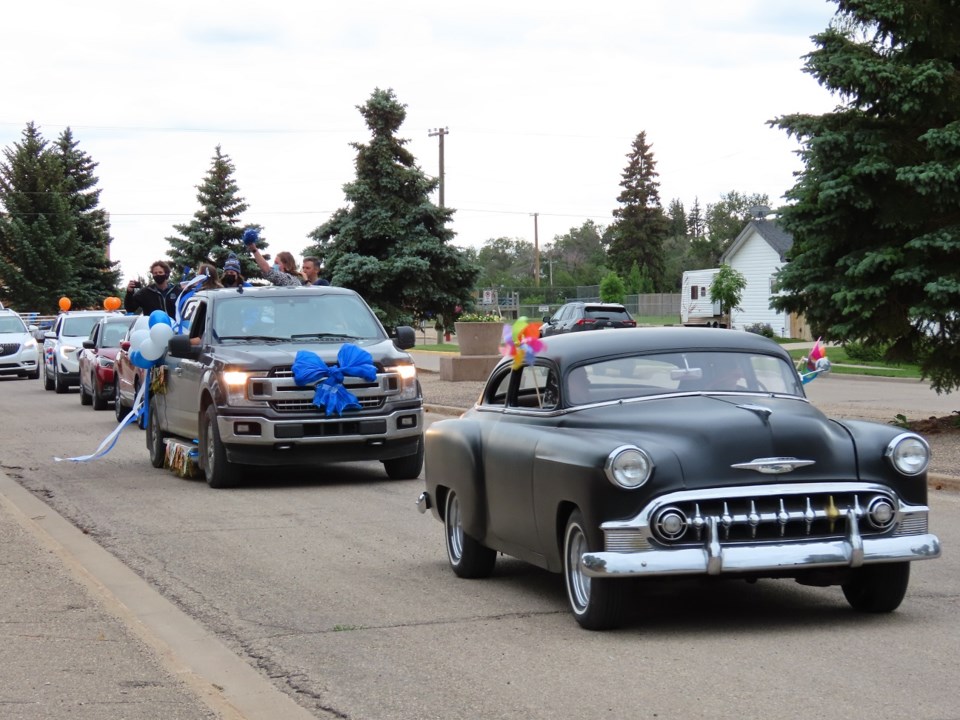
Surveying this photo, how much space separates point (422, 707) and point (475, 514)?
9.23 feet

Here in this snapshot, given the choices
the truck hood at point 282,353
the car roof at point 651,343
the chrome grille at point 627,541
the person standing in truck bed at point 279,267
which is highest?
the person standing in truck bed at point 279,267

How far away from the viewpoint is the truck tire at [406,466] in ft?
49.7

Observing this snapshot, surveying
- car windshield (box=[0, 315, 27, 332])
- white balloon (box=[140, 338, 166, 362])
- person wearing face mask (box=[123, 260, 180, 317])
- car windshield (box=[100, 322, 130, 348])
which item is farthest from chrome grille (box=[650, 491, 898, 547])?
car windshield (box=[0, 315, 27, 332])

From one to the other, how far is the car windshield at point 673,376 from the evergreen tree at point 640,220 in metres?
108

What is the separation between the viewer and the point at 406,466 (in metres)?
15.2

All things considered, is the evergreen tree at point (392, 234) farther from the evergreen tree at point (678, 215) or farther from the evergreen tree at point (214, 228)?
the evergreen tree at point (678, 215)

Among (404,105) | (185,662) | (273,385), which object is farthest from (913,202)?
(404,105)

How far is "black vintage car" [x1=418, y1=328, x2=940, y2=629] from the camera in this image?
693cm

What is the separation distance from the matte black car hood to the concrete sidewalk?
2.17 metres

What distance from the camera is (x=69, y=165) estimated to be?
3061 inches

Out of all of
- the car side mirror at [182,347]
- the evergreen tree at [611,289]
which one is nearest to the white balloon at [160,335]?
the car side mirror at [182,347]

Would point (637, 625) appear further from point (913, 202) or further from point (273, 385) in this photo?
point (913, 202)

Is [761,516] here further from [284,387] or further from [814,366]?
[284,387]

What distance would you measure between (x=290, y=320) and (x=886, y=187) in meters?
7.23
